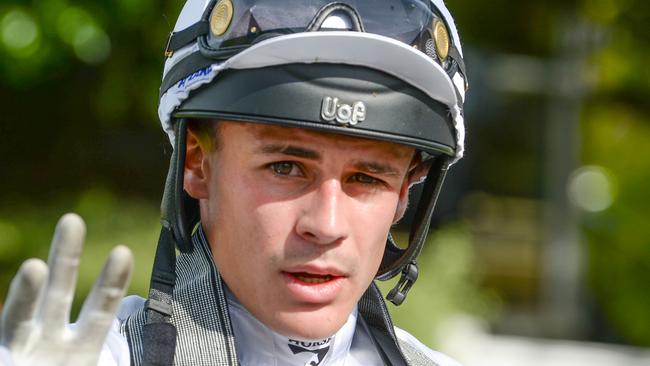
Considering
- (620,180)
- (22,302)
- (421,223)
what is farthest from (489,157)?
(22,302)

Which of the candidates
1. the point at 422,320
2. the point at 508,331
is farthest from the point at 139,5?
the point at 508,331

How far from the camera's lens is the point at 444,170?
3.01 metres

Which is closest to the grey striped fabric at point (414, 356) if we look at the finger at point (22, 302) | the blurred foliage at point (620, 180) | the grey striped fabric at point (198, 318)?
the grey striped fabric at point (198, 318)

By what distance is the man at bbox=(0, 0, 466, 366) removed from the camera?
8.53 ft

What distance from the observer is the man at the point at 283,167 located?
102 inches

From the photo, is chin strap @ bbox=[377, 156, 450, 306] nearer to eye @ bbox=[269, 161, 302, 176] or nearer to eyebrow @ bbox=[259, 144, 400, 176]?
eyebrow @ bbox=[259, 144, 400, 176]

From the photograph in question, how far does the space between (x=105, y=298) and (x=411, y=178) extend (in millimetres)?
1027

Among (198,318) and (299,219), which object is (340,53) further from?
(198,318)

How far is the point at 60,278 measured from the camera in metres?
2.15

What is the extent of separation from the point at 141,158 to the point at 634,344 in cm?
353

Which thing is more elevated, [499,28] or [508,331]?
[499,28]

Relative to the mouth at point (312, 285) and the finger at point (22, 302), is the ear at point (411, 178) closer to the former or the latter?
the mouth at point (312, 285)

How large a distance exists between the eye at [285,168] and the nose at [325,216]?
0.06m

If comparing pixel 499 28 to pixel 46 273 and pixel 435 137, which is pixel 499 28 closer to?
pixel 435 137
